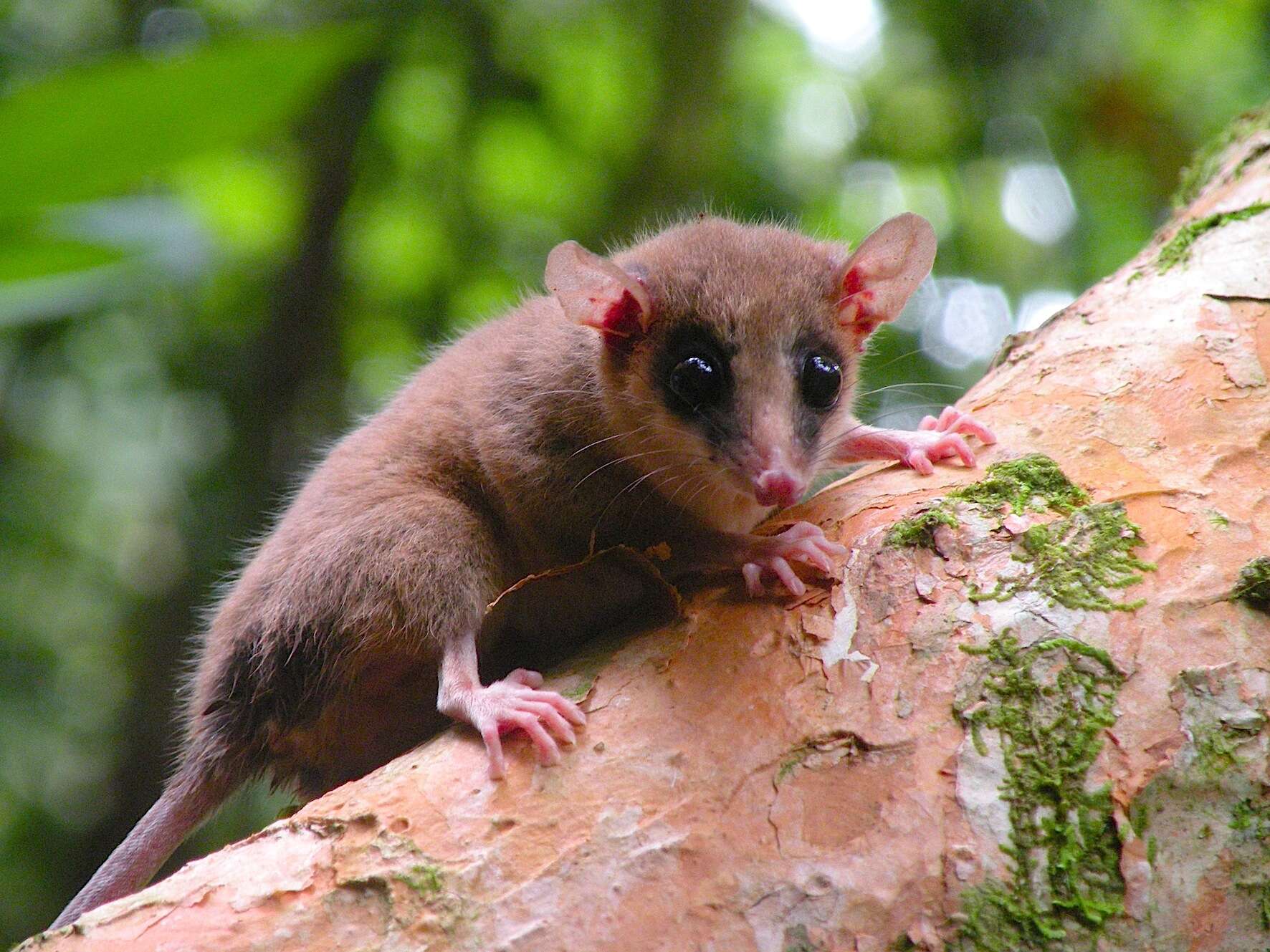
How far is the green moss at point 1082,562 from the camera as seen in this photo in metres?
2.50

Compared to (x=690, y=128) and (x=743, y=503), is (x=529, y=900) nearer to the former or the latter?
(x=743, y=503)

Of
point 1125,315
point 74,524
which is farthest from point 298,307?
point 1125,315

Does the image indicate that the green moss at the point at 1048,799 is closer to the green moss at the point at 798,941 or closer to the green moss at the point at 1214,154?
the green moss at the point at 798,941

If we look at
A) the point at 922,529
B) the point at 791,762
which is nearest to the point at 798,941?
the point at 791,762

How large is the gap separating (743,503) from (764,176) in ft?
14.4

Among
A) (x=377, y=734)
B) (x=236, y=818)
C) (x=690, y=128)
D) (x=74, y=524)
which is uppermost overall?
(x=690, y=128)

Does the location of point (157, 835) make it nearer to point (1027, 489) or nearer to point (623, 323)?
point (623, 323)

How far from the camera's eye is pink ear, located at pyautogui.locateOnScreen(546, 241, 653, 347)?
10.4 ft

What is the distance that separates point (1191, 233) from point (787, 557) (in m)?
1.75

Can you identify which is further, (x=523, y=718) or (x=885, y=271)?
(x=885, y=271)

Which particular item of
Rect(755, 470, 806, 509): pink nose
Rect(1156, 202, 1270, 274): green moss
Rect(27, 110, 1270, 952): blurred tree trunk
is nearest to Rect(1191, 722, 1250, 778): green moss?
Rect(27, 110, 1270, 952): blurred tree trunk

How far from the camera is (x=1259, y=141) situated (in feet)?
12.5

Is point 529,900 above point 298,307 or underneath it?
above

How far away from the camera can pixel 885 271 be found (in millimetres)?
3529
